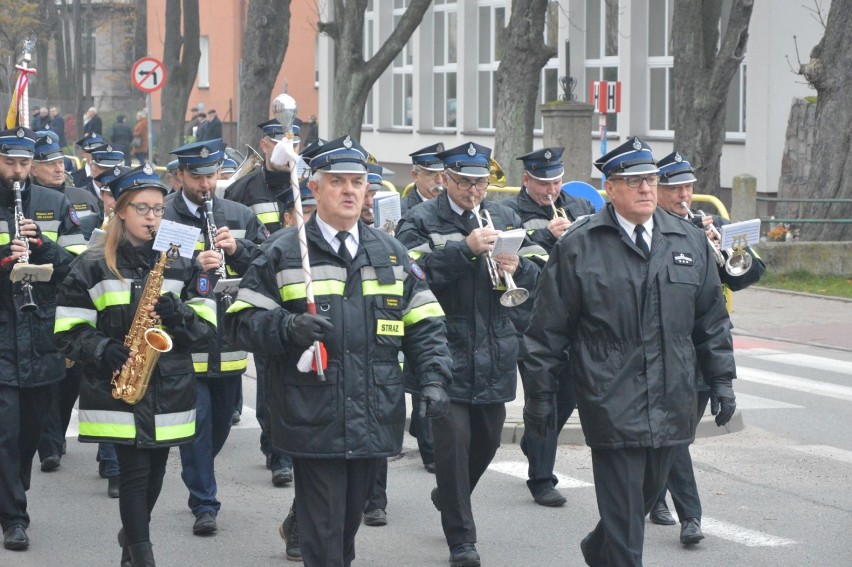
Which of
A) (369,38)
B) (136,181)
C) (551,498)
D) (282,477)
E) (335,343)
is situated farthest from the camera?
(369,38)

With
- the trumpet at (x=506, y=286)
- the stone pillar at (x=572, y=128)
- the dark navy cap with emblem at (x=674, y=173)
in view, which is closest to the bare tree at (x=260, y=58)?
the stone pillar at (x=572, y=128)

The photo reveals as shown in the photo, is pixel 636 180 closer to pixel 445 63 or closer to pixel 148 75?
pixel 148 75

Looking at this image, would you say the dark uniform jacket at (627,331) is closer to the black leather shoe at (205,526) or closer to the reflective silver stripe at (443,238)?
the reflective silver stripe at (443,238)

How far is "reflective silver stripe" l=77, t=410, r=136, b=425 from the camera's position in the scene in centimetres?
650

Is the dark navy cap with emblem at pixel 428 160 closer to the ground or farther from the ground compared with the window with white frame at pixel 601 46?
closer to the ground

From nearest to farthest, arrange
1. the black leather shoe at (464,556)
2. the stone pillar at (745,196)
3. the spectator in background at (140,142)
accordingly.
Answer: the black leather shoe at (464,556), the stone pillar at (745,196), the spectator in background at (140,142)

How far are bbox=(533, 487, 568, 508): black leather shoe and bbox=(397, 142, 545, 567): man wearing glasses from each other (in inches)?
36.3

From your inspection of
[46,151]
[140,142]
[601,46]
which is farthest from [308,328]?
[140,142]

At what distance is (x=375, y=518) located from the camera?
801 cm

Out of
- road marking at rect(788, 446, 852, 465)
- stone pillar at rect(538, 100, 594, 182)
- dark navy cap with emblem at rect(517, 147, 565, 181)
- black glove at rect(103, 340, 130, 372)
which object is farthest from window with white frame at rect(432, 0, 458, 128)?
black glove at rect(103, 340, 130, 372)

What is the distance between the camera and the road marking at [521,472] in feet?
29.0

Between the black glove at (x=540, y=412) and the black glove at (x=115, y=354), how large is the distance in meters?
1.80

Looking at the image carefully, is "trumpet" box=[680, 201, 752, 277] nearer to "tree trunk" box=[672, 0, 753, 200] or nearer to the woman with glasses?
the woman with glasses

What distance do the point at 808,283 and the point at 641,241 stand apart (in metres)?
14.0
